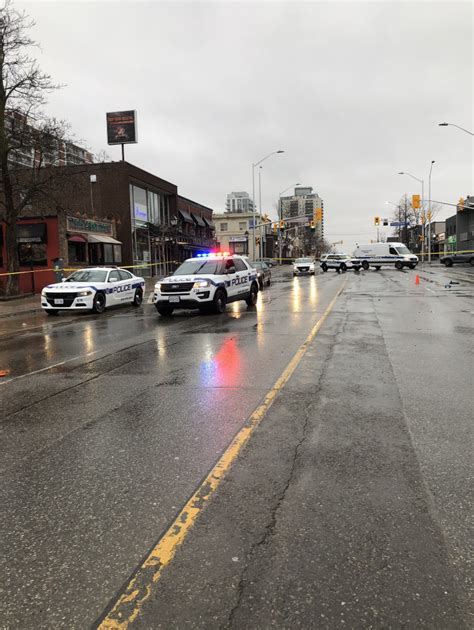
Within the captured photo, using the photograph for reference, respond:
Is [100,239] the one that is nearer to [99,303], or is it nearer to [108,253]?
[108,253]

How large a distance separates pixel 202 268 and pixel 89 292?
3.96 m

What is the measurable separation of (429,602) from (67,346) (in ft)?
29.9

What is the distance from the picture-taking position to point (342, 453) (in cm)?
415

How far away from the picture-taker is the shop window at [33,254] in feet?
94.7

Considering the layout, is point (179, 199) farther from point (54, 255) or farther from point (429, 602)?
point (429, 602)

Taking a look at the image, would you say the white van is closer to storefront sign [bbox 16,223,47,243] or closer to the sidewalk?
storefront sign [bbox 16,223,47,243]

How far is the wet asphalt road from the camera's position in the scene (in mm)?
2414

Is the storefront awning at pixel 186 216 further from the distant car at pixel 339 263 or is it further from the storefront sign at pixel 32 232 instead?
the storefront sign at pixel 32 232

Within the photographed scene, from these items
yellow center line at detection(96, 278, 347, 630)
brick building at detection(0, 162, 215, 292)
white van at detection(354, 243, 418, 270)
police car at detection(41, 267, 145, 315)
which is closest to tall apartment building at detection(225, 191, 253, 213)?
brick building at detection(0, 162, 215, 292)

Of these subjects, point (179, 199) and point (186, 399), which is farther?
point (179, 199)

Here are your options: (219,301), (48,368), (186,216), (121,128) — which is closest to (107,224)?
(121,128)

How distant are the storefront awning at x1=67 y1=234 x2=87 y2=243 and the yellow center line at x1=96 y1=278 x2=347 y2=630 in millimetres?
27114

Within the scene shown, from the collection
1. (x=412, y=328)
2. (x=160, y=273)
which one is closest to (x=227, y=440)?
(x=412, y=328)

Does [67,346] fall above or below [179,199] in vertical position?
below
